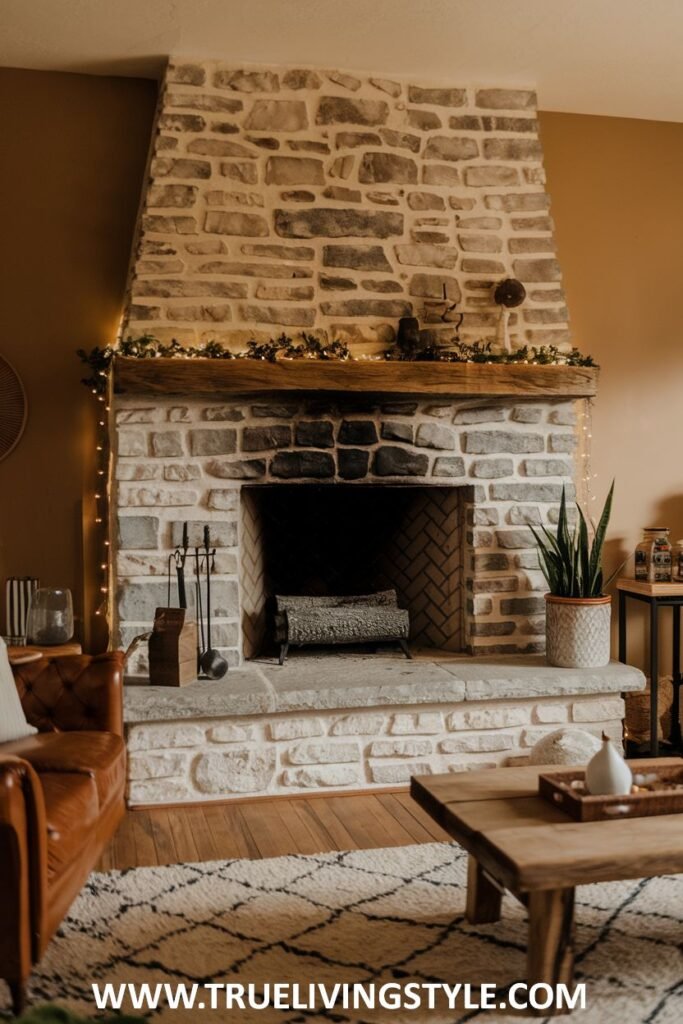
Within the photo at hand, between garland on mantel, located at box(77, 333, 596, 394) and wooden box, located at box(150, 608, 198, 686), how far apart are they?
1.13 meters

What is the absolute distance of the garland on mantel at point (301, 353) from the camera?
4.18 metres

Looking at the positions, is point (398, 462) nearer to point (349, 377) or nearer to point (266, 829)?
point (349, 377)

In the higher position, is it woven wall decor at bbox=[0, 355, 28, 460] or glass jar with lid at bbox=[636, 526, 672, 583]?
woven wall decor at bbox=[0, 355, 28, 460]

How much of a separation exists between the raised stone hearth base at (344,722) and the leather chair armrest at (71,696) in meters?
0.48

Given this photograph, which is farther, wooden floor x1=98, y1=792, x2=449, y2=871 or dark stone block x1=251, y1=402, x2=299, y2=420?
dark stone block x1=251, y1=402, x2=299, y2=420

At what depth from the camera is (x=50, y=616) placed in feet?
13.1

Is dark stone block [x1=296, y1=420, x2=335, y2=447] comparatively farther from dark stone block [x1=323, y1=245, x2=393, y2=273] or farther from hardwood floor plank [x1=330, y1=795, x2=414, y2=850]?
hardwood floor plank [x1=330, y1=795, x2=414, y2=850]

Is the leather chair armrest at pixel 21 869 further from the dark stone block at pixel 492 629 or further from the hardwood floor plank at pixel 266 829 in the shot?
the dark stone block at pixel 492 629

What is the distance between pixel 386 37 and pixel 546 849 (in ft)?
11.4

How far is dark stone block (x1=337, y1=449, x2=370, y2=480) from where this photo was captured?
14.4ft

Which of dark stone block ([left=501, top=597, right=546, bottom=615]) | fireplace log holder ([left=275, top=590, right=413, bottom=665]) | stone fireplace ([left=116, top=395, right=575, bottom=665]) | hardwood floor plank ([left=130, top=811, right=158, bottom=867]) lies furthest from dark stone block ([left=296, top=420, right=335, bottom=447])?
hardwood floor plank ([left=130, top=811, right=158, bottom=867])


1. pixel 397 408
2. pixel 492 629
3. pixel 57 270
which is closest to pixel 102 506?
pixel 57 270

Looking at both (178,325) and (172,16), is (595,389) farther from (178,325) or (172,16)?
(172,16)

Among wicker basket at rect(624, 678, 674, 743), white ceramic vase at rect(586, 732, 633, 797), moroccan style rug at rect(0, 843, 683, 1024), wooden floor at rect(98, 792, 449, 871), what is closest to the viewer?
moroccan style rug at rect(0, 843, 683, 1024)
